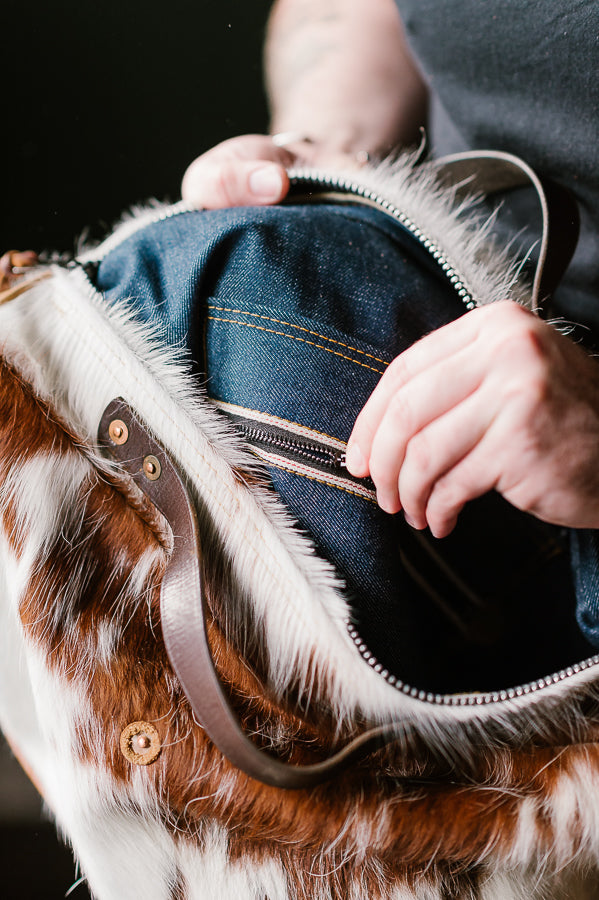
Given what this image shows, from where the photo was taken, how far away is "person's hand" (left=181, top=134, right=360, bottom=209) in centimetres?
47

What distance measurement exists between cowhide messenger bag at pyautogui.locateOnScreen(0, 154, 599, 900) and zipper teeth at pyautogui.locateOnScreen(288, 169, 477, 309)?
0.17 feet

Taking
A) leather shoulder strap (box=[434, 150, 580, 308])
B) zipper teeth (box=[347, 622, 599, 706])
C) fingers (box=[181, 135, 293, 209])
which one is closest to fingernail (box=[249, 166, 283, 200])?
fingers (box=[181, 135, 293, 209])

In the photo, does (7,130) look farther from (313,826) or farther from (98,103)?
(313,826)

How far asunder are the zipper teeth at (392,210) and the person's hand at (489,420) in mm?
110

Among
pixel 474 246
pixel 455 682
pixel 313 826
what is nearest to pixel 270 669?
pixel 313 826

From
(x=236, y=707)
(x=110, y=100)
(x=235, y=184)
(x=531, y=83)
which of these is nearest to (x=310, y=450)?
(x=236, y=707)

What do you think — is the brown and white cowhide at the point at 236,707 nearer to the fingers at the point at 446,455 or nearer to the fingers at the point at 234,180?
the fingers at the point at 446,455

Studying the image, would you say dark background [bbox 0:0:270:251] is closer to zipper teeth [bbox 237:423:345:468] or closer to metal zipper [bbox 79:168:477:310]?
metal zipper [bbox 79:168:477:310]

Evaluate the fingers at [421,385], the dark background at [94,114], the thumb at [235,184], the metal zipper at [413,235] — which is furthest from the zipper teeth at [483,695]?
the dark background at [94,114]

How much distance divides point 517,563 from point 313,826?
24 cm

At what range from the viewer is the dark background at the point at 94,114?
58cm

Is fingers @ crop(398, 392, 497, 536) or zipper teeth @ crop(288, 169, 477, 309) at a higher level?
zipper teeth @ crop(288, 169, 477, 309)

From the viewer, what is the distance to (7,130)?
0.62 meters

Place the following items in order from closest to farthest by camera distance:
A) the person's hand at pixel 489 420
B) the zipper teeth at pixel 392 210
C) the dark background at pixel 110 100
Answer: the person's hand at pixel 489 420 < the zipper teeth at pixel 392 210 < the dark background at pixel 110 100
